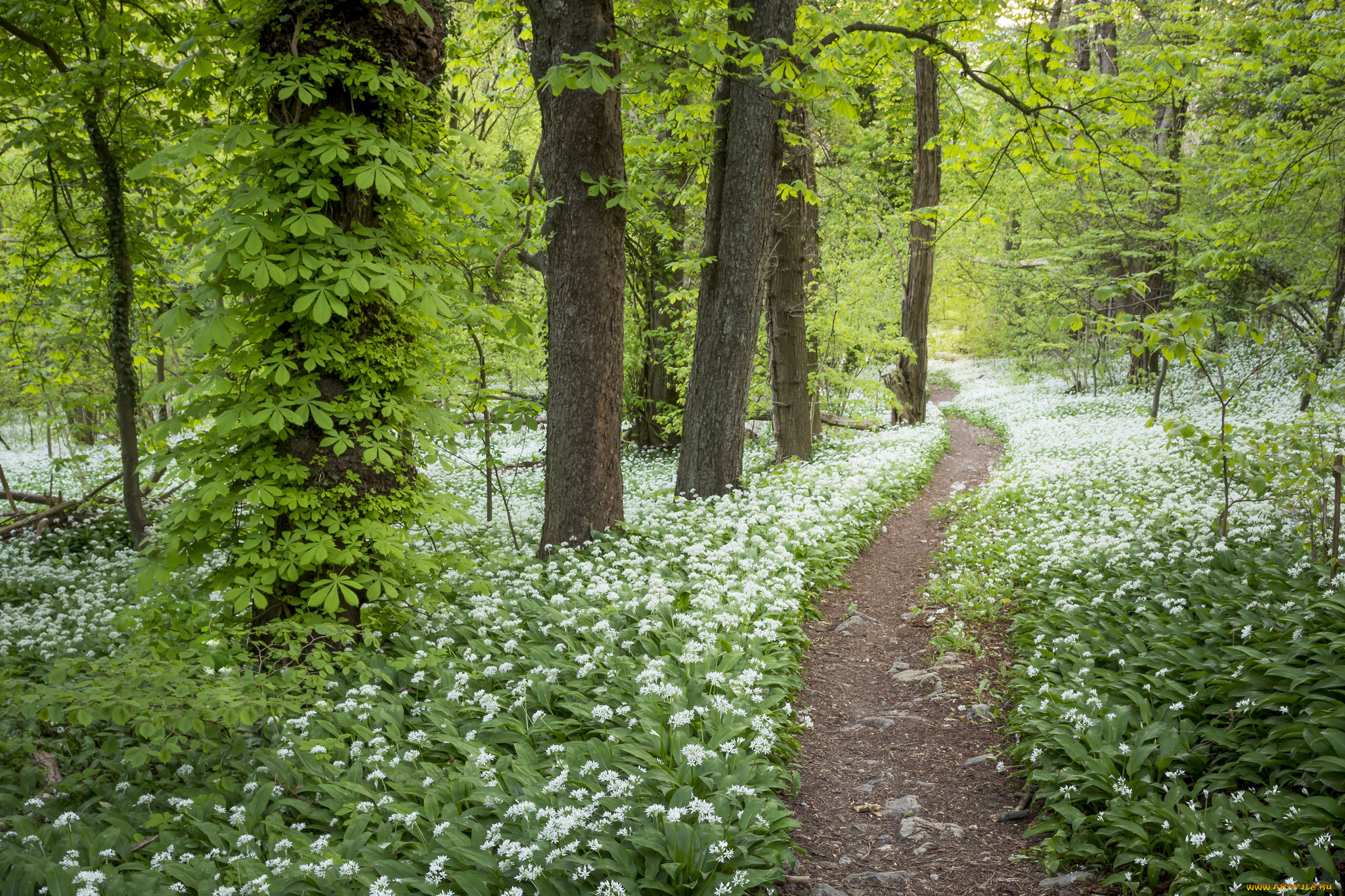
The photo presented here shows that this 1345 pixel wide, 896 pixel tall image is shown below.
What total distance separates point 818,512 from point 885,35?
552 centimetres

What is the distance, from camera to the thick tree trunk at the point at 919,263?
1471 cm

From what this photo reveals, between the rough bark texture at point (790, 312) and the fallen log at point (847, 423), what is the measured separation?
5354 millimetres

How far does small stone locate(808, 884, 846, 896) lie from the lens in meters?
3.06

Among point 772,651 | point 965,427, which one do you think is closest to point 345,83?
point 772,651

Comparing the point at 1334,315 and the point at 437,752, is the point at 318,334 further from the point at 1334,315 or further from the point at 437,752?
the point at 1334,315

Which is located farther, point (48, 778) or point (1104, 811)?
point (48, 778)

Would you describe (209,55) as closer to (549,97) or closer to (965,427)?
(549,97)

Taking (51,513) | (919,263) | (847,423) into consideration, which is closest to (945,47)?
(919,263)

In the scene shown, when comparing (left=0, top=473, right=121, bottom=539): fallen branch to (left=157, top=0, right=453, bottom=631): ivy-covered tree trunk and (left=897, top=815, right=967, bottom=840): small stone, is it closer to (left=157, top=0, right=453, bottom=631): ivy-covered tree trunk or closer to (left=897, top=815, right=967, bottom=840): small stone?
(left=157, top=0, right=453, bottom=631): ivy-covered tree trunk

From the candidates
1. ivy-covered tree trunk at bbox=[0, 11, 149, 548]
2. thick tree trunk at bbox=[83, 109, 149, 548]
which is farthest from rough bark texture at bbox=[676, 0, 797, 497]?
thick tree trunk at bbox=[83, 109, 149, 548]

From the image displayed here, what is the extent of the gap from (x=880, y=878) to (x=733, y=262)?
257 inches

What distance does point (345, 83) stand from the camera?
438 cm

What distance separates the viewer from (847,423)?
17062 mm

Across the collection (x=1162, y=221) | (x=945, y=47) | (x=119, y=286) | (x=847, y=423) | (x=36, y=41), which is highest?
(x=1162, y=221)
